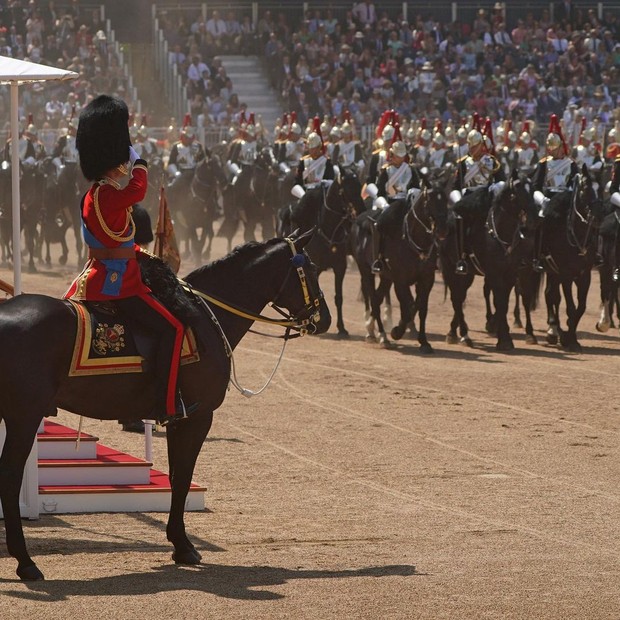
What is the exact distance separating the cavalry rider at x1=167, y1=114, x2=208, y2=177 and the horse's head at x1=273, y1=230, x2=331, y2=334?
20745mm

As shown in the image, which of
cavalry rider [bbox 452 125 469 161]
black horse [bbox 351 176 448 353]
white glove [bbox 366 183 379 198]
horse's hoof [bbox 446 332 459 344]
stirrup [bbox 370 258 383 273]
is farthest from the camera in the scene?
cavalry rider [bbox 452 125 469 161]

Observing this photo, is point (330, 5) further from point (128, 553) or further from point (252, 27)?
point (128, 553)

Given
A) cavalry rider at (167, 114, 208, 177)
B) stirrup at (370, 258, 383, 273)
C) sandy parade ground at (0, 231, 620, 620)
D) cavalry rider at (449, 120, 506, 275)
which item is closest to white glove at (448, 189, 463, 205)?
cavalry rider at (449, 120, 506, 275)

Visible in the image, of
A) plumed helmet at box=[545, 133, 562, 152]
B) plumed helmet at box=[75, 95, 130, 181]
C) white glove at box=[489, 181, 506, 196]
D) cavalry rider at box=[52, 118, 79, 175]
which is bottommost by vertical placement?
cavalry rider at box=[52, 118, 79, 175]

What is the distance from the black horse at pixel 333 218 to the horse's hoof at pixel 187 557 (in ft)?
38.8

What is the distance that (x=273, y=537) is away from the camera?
8.71 metres

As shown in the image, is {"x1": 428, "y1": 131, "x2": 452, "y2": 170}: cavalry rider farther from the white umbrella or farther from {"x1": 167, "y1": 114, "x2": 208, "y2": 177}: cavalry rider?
the white umbrella

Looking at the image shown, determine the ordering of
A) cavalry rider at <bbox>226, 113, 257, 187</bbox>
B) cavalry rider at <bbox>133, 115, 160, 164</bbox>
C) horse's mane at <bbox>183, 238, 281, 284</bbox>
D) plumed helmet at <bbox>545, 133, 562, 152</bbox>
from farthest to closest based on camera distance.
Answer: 1. cavalry rider at <bbox>133, 115, 160, 164</bbox>
2. cavalry rider at <bbox>226, 113, 257, 187</bbox>
3. plumed helmet at <bbox>545, 133, 562, 152</bbox>
4. horse's mane at <bbox>183, 238, 281, 284</bbox>

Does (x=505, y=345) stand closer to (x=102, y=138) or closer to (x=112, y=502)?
(x=112, y=502)

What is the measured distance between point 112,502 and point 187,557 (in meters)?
1.59

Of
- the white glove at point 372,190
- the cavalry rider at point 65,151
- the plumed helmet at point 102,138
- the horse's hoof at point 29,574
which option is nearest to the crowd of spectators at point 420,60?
the cavalry rider at point 65,151

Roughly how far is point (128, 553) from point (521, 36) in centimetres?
3616

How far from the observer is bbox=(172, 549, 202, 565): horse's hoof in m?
7.93

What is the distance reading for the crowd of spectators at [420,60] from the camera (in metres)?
39.4
